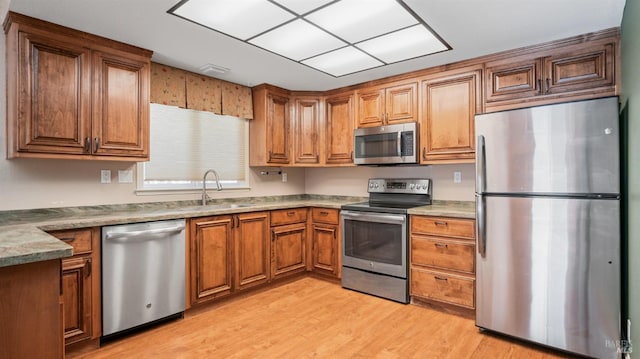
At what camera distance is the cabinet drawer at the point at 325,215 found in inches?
146

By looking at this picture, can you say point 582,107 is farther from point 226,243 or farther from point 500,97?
point 226,243

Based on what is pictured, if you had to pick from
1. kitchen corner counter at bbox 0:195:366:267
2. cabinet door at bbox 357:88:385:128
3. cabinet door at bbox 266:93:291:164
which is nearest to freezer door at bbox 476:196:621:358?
cabinet door at bbox 357:88:385:128

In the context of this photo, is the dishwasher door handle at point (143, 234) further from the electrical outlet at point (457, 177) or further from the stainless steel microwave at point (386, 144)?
the electrical outlet at point (457, 177)

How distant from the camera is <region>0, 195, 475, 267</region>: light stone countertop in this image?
1.32m

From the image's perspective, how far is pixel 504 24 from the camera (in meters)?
2.32

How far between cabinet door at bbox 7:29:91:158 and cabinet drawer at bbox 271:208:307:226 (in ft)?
5.93

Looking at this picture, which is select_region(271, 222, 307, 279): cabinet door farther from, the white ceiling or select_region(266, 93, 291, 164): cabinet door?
the white ceiling

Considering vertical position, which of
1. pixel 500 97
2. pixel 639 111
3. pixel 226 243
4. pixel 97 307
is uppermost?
pixel 500 97

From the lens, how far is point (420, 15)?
86.8 inches

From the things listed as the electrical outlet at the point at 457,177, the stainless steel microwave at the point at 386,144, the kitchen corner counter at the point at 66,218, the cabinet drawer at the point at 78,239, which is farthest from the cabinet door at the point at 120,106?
the electrical outlet at the point at 457,177

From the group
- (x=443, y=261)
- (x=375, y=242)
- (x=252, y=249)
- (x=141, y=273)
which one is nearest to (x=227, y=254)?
→ (x=252, y=249)

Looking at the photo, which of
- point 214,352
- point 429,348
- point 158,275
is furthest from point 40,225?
point 429,348

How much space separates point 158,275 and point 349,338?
1.56 metres

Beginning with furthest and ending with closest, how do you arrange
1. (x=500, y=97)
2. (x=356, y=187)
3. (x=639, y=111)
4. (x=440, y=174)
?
(x=356, y=187) < (x=440, y=174) < (x=500, y=97) < (x=639, y=111)
